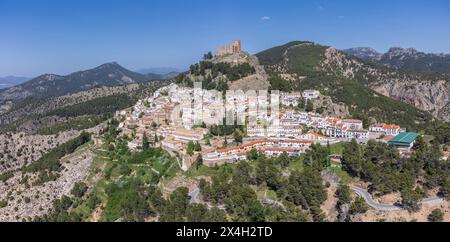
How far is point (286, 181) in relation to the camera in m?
31.4

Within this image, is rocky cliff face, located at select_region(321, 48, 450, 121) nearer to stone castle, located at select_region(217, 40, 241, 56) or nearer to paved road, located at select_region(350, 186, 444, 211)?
stone castle, located at select_region(217, 40, 241, 56)

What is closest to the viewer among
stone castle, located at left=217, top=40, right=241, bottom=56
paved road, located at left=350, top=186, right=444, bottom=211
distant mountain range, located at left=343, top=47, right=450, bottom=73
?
paved road, located at left=350, top=186, right=444, bottom=211

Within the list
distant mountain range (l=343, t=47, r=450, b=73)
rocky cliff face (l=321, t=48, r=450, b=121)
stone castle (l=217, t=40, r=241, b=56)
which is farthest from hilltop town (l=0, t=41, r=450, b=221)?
distant mountain range (l=343, t=47, r=450, b=73)

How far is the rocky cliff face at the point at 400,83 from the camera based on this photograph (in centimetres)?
9312

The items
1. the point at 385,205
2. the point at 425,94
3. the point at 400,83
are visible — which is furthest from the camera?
the point at 400,83

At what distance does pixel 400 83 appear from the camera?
9975 cm

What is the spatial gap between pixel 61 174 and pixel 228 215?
985 inches

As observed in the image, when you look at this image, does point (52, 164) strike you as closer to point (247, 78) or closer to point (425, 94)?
point (247, 78)

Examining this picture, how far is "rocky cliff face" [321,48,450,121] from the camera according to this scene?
93125mm

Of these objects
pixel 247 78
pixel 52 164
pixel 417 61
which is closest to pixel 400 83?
pixel 247 78

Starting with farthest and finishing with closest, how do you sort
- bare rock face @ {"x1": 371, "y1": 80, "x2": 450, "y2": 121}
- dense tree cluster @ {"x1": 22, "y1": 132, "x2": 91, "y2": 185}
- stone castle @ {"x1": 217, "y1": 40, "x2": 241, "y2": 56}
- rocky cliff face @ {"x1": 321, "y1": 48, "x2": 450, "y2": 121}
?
rocky cliff face @ {"x1": 321, "y1": 48, "x2": 450, "y2": 121} < bare rock face @ {"x1": 371, "y1": 80, "x2": 450, "y2": 121} < stone castle @ {"x1": 217, "y1": 40, "x2": 241, "y2": 56} < dense tree cluster @ {"x1": 22, "y1": 132, "x2": 91, "y2": 185}

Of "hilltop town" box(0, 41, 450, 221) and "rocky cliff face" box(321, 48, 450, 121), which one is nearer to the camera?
"hilltop town" box(0, 41, 450, 221)
